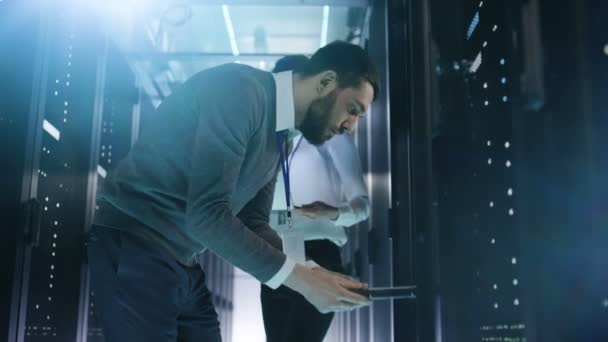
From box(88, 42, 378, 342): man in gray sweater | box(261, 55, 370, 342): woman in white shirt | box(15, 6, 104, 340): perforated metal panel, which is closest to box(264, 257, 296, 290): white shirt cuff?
box(88, 42, 378, 342): man in gray sweater

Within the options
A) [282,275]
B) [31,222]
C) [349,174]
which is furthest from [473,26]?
[31,222]

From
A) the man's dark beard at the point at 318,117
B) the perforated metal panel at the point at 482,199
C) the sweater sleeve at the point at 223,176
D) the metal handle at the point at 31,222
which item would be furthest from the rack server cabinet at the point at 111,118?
the perforated metal panel at the point at 482,199

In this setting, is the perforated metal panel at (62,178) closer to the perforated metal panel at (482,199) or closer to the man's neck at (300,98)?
the man's neck at (300,98)

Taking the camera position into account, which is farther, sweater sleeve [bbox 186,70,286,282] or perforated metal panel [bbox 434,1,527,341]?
sweater sleeve [bbox 186,70,286,282]

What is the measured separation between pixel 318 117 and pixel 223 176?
43 centimetres

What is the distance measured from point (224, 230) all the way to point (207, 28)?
2.91m

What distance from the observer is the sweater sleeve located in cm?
136

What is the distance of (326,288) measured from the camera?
142cm

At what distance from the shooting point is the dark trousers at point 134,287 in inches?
57.1

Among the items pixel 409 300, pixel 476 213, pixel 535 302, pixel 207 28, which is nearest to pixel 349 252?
pixel 207 28

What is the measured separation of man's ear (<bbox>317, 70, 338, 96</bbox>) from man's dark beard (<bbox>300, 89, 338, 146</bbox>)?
1 centimetres

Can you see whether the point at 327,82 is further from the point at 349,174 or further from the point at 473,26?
the point at 349,174

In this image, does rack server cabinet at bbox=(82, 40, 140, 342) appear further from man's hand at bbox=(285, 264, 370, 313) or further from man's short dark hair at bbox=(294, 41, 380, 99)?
man's hand at bbox=(285, 264, 370, 313)

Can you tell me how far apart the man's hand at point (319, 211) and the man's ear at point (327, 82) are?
0.60 metres
